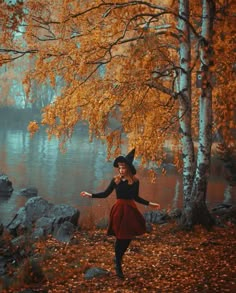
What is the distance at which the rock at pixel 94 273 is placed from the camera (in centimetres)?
716

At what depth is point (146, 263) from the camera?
→ 7914 mm

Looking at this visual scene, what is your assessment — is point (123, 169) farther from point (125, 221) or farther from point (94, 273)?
point (94, 273)

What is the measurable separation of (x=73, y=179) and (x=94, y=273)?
14986 mm

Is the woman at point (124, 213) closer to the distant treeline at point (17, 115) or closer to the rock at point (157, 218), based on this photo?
the rock at point (157, 218)

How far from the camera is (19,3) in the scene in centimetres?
731

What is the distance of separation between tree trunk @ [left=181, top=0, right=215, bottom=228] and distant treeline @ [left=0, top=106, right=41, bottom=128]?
4524cm

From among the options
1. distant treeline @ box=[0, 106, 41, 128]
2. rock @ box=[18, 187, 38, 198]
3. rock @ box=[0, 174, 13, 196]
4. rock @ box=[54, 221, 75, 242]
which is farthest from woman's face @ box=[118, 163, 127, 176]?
distant treeline @ box=[0, 106, 41, 128]

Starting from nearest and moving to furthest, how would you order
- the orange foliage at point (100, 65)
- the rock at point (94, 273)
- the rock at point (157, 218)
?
the rock at point (94, 273)
the orange foliage at point (100, 65)
the rock at point (157, 218)

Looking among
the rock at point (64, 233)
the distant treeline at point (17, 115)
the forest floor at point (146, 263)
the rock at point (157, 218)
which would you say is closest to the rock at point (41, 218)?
the rock at point (64, 233)

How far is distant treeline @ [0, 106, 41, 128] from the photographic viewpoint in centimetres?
5452

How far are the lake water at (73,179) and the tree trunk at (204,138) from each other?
121 inches

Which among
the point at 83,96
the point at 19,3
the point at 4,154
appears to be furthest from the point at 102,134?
the point at 4,154

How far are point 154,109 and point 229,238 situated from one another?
4158mm

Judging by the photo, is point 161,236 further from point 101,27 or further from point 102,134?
point 101,27
